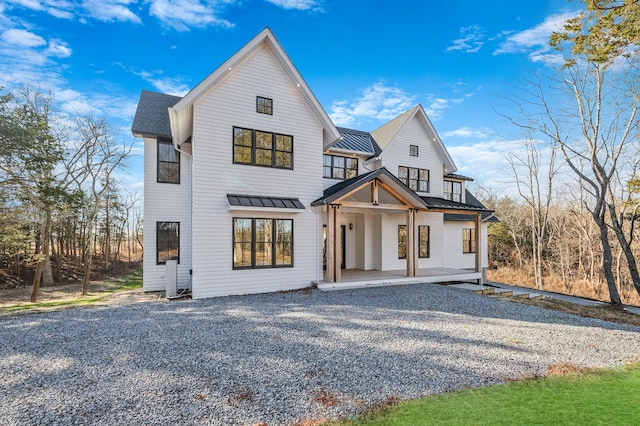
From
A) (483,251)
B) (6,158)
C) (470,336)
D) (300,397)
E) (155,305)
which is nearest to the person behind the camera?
(300,397)

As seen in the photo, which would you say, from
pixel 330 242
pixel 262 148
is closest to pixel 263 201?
pixel 262 148

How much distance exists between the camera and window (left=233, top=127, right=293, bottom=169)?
1039 centimetres

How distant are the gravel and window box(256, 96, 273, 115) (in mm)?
6644

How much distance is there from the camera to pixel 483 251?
59.2 ft

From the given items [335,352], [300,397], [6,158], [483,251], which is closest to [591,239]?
[483,251]

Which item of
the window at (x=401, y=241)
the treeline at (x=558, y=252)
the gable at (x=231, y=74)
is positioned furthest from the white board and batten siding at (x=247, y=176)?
the treeline at (x=558, y=252)

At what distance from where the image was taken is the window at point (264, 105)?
10719mm

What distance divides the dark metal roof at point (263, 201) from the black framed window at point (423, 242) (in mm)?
7611

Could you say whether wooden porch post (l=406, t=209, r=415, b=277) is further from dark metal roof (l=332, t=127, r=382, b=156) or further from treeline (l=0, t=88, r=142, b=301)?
treeline (l=0, t=88, r=142, b=301)

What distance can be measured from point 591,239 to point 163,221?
27.2 m

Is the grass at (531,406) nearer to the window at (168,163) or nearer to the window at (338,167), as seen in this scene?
the window at (338,167)

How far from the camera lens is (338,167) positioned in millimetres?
14203

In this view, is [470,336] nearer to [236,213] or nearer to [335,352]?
[335,352]

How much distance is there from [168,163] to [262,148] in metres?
4.32
